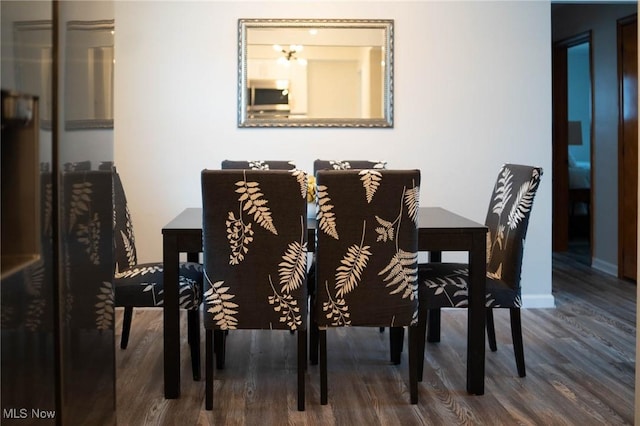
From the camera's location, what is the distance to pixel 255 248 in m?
2.56

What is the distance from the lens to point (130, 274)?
3.05m

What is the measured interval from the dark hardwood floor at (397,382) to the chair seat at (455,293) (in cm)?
37

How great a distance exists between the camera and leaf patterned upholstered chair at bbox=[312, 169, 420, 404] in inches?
99.8

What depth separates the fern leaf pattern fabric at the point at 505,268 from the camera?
2.88 m

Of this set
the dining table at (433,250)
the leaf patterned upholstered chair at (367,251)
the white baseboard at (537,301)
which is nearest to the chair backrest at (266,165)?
the dining table at (433,250)

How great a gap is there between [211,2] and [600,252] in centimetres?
410

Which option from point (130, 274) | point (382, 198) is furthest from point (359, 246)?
point (130, 274)

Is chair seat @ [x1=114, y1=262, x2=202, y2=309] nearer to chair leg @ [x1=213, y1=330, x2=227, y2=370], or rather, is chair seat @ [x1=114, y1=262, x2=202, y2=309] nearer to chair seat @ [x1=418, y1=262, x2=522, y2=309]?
chair leg @ [x1=213, y1=330, x2=227, y2=370]

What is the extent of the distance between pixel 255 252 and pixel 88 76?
1.85m

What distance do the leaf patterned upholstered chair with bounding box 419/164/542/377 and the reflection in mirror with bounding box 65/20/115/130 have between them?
2250 mm

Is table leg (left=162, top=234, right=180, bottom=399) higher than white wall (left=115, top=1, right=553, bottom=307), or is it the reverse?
white wall (left=115, top=1, right=553, bottom=307)

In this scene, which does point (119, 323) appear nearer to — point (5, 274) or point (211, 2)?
point (211, 2)

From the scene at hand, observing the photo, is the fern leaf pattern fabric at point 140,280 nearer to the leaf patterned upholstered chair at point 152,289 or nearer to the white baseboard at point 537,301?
the leaf patterned upholstered chair at point 152,289

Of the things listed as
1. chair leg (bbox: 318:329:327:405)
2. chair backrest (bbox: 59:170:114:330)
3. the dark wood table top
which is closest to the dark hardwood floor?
chair leg (bbox: 318:329:327:405)
